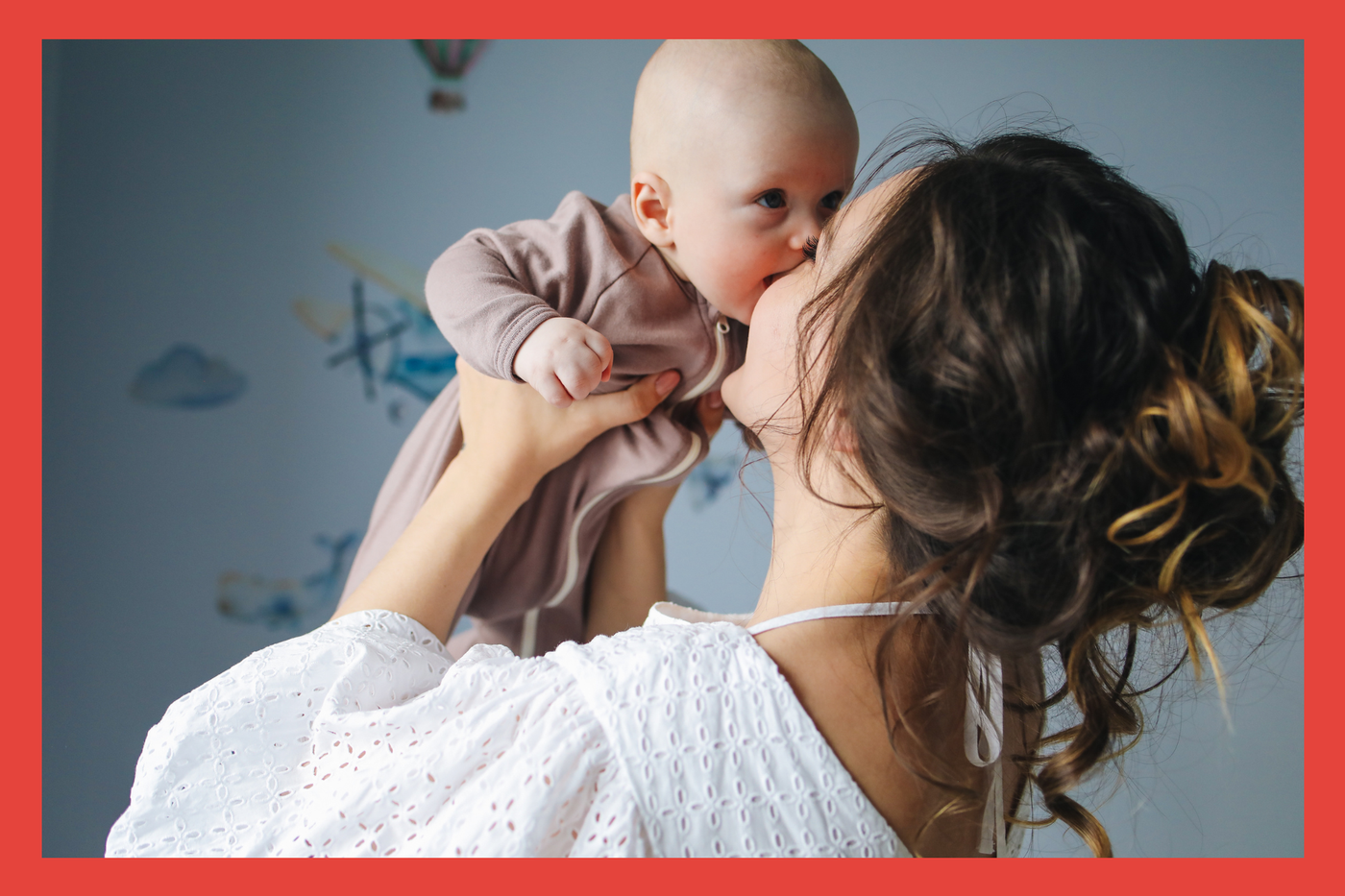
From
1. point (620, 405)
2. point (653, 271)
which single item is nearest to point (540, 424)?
point (620, 405)

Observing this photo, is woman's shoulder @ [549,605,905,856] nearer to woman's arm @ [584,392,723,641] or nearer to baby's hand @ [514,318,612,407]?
baby's hand @ [514,318,612,407]

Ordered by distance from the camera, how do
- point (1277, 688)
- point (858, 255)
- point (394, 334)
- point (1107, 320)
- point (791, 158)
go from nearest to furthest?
point (1107, 320), point (858, 255), point (791, 158), point (1277, 688), point (394, 334)

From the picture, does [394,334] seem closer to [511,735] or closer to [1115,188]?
[511,735]

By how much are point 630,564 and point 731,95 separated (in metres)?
0.66

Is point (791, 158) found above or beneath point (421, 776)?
above

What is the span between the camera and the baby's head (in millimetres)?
904

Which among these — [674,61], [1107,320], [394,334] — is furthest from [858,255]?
[394,334]

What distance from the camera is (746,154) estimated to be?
905 millimetres

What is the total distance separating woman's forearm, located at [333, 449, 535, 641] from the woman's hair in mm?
509

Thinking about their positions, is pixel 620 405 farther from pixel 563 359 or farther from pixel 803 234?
pixel 803 234

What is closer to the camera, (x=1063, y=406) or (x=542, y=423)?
(x=1063, y=406)

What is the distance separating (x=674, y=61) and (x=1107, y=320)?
62 cm

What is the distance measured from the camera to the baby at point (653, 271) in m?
0.90

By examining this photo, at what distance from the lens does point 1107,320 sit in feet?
1.90
